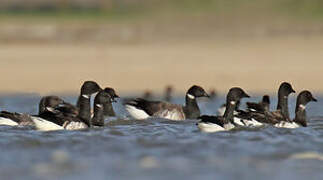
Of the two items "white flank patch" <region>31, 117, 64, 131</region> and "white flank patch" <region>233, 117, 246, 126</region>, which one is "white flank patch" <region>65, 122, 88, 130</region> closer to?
"white flank patch" <region>31, 117, 64, 131</region>

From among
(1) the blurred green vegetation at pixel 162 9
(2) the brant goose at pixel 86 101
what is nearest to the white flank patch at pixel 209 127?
(2) the brant goose at pixel 86 101

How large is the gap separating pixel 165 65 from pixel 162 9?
98.6 feet

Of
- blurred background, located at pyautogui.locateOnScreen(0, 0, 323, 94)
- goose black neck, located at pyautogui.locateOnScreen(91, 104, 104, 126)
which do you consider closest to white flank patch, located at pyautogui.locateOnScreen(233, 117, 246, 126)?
goose black neck, located at pyautogui.locateOnScreen(91, 104, 104, 126)

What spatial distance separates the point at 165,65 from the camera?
1447 inches

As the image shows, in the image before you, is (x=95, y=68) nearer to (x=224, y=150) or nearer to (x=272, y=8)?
(x=224, y=150)

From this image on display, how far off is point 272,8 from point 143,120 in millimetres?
43329

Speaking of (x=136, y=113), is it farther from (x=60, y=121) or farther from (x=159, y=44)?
(x=159, y=44)

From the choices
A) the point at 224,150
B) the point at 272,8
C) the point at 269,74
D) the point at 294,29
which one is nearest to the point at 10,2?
the point at 272,8

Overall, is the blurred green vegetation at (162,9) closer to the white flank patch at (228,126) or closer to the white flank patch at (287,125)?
the white flank patch at (287,125)

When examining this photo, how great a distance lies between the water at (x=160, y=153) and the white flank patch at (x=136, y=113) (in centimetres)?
192

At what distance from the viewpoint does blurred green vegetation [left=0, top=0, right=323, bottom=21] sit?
61.2m

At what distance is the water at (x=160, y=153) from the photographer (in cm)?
1214

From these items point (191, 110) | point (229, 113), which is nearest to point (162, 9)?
point (191, 110)

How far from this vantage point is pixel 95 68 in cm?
3584
